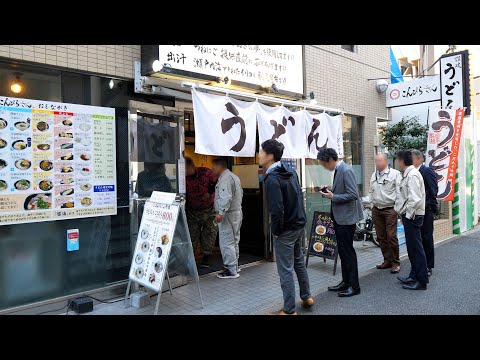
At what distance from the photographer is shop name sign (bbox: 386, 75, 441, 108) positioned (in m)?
9.59

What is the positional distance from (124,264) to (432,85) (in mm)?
8615

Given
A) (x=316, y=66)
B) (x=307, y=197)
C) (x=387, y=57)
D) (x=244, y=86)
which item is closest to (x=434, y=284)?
(x=307, y=197)

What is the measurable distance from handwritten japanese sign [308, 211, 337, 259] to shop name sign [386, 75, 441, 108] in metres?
4.92

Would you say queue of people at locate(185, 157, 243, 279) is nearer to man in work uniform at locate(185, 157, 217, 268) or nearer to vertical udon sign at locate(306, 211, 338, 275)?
man in work uniform at locate(185, 157, 217, 268)

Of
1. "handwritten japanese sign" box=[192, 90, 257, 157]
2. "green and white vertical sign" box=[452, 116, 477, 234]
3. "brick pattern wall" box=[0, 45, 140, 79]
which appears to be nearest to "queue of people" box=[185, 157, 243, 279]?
"handwritten japanese sign" box=[192, 90, 257, 157]

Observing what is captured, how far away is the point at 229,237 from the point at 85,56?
361cm

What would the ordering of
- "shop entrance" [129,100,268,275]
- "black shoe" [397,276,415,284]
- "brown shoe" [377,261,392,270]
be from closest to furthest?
"shop entrance" [129,100,268,275], "black shoe" [397,276,415,284], "brown shoe" [377,261,392,270]

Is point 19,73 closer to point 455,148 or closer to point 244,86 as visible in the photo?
point 244,86

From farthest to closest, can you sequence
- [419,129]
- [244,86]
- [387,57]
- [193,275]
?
[387,57] → [419,129] → [244,86] → [193,275]

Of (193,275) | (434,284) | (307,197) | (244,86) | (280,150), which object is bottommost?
(434,284)

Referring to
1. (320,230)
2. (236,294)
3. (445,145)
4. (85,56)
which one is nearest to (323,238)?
(320,230)

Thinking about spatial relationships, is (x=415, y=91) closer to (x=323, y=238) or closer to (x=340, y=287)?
(x=323, y=238)

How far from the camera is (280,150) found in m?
4.79

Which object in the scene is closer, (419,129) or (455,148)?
(455,148)
